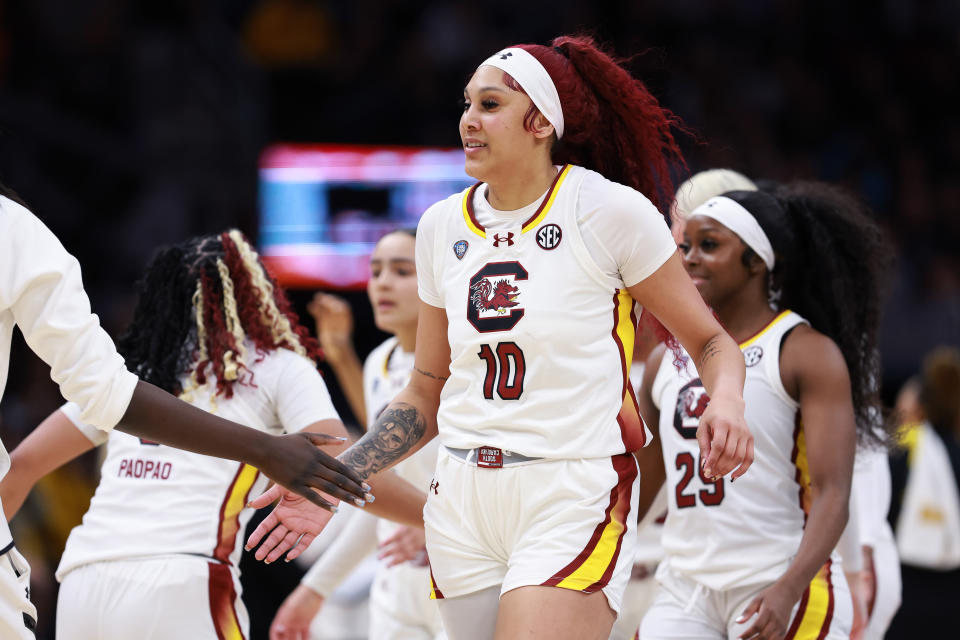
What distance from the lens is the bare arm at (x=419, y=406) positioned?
3623 millimetres

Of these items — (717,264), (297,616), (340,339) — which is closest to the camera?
(717,264)

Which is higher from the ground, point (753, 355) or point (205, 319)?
point (753, 355)

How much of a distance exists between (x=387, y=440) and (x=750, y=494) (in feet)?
4.23

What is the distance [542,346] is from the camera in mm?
3334

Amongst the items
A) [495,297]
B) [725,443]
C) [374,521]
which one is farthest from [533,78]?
[374,521]

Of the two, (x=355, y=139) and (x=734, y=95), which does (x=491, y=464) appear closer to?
(x=355, y=139)

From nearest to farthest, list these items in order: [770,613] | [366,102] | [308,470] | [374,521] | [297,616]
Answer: [308,470] → [770,613] → [297,616] → [374,521] → [366,102]

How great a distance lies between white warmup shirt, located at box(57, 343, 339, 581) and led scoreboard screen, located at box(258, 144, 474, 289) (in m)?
6.15

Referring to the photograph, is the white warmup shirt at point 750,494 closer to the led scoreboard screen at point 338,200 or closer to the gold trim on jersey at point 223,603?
the gold trim on jersey at point 223,603

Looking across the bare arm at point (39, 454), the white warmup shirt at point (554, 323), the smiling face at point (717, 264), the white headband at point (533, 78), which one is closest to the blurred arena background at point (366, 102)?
the bare arm at point (39, 454)

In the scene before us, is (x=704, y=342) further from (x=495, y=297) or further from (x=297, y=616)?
(x=297, y=616)

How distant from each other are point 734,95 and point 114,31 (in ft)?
19.2

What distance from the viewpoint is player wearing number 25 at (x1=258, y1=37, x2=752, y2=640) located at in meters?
3.25

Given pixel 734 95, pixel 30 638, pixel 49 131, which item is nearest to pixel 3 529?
pixel 30 638
